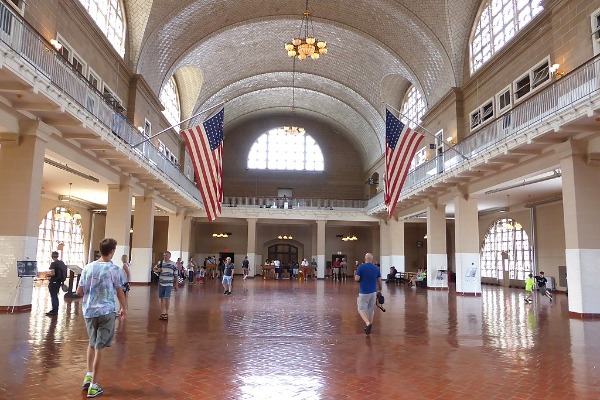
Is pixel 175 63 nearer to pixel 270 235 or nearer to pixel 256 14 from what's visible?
pixel 256 14

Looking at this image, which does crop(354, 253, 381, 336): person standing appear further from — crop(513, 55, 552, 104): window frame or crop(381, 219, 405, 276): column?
crop(381, 219, 405, 276): column

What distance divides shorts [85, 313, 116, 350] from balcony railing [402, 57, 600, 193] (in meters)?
10.5

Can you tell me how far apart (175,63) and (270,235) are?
19.4 meters

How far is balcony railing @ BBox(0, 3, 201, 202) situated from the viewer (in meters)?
8.86

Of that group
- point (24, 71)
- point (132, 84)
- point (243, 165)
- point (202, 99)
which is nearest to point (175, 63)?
Answer: point (132, 84)

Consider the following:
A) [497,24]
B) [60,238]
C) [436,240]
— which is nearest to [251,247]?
[60,238]

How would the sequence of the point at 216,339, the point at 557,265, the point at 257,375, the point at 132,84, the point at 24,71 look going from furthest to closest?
the point at 557,265, the point at 132,84, the point at 24,71, the point at 216,339, the point at 257,375

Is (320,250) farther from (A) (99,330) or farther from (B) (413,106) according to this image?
(A) (99,330)

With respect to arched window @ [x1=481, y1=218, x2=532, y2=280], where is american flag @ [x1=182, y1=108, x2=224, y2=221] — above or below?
above

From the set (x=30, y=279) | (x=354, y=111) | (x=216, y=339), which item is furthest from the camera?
(x=354, y=111)

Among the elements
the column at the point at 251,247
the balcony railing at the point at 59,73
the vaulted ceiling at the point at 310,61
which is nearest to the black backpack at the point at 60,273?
the balcony railing at the point at 59,73

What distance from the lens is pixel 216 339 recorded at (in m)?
7.36

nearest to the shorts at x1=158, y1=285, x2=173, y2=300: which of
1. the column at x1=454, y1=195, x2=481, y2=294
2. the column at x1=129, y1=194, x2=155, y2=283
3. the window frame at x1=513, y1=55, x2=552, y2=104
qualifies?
the column at x1=129, y1=194, x2=155, y2=283

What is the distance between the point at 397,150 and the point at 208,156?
239 inches
